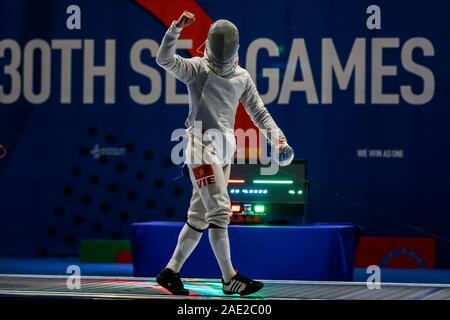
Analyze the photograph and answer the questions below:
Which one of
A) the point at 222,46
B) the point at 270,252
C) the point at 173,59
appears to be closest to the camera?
the point at 173,59

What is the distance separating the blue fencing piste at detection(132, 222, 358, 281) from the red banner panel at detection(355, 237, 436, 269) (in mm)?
1783

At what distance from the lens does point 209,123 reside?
444 centimetres

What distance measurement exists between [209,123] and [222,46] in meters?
0.46

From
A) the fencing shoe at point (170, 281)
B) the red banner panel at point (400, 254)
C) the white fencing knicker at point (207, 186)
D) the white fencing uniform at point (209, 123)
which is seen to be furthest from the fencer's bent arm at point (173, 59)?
the red banner panel at point (400, 254)

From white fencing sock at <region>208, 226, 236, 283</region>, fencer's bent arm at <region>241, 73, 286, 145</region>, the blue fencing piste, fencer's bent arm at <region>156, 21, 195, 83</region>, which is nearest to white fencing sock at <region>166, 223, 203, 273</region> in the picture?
white fencing sock at <region>208, 226, 236, 283</region>

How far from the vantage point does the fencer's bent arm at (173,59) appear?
13.7ft

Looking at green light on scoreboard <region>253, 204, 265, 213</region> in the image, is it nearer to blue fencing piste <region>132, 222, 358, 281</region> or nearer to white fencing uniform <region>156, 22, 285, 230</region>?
blue fencing piste <region>132, 222, 358, 281</region>

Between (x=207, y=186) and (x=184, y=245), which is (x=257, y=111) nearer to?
(x=207, y=186)

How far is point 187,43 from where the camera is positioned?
7.89m

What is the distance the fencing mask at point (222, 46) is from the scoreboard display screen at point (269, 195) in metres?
1.74

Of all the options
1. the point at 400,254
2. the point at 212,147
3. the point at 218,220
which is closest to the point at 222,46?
the point at 212,147

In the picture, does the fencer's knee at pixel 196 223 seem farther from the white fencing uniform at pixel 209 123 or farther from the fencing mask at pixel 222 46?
the fencing mask at pixel 222 46
